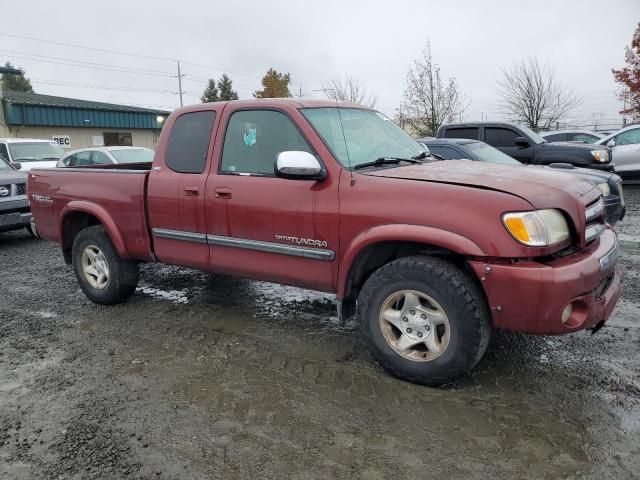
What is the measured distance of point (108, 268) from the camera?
510cm

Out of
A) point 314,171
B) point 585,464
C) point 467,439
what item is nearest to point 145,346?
point 314,171

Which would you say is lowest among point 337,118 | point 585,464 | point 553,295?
point 585,464

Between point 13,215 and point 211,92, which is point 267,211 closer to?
point 13,215

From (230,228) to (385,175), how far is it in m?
1.35

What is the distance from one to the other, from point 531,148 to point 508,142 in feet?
1.44

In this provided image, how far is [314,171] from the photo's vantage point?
11.6 feet

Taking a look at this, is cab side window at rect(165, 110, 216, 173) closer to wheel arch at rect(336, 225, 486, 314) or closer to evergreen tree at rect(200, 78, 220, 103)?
wheel arch at rect(336, 225, 486, 314)

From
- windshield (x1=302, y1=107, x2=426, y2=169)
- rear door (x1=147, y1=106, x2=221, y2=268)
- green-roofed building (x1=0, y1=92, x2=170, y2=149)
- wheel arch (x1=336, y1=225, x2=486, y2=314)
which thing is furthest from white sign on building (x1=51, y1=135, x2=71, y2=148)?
wheel arch (x1=336, y1=225, x2=486, y2=314)

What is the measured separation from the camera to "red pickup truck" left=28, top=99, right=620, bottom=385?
302 cm

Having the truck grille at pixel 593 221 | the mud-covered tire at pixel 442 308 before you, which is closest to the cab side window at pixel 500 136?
the truck grille at pixel 593 221

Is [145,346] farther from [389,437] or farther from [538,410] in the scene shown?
[538,410]

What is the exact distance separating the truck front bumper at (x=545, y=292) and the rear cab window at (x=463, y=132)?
296 inches

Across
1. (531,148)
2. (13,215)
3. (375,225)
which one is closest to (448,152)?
(531,148)

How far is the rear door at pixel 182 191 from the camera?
4312 mm
